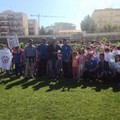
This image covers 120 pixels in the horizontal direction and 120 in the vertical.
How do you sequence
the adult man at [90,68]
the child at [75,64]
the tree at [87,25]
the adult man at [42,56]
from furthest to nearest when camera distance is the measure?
the tree at [87,25] → the adult man at [42,56] → the child at [75,64] → the adult man at [90,68]

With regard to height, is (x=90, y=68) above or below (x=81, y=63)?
below

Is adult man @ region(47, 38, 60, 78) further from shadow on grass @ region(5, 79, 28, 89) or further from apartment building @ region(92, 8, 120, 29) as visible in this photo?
apartment building @ region(92, 8, 120, 29)

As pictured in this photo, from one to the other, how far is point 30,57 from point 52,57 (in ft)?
3.35

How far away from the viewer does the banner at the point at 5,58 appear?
16.6 m

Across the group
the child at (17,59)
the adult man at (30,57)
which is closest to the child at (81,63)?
the adult man at (30,57)

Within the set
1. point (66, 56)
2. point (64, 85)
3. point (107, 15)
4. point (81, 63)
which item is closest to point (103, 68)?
point (81, 63)

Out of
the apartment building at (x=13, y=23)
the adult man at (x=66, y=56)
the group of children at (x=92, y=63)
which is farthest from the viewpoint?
the apartment building at (x=13, y=23)

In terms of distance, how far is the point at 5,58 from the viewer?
16672 millimetres

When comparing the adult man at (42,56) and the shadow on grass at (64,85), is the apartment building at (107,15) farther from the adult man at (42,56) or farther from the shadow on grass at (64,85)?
the shadow on grass at (64,85)

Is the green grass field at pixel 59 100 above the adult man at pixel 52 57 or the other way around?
the other way around

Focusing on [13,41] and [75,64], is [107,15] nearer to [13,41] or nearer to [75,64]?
[13,41]

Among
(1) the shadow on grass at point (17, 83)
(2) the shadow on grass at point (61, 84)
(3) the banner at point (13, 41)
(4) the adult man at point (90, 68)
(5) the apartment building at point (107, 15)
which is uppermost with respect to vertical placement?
(5) the apartment building at point (107, 15)

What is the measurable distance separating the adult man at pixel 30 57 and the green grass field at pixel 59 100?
141 centimetres

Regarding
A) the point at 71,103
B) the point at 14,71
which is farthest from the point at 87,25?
the point at 71,103
